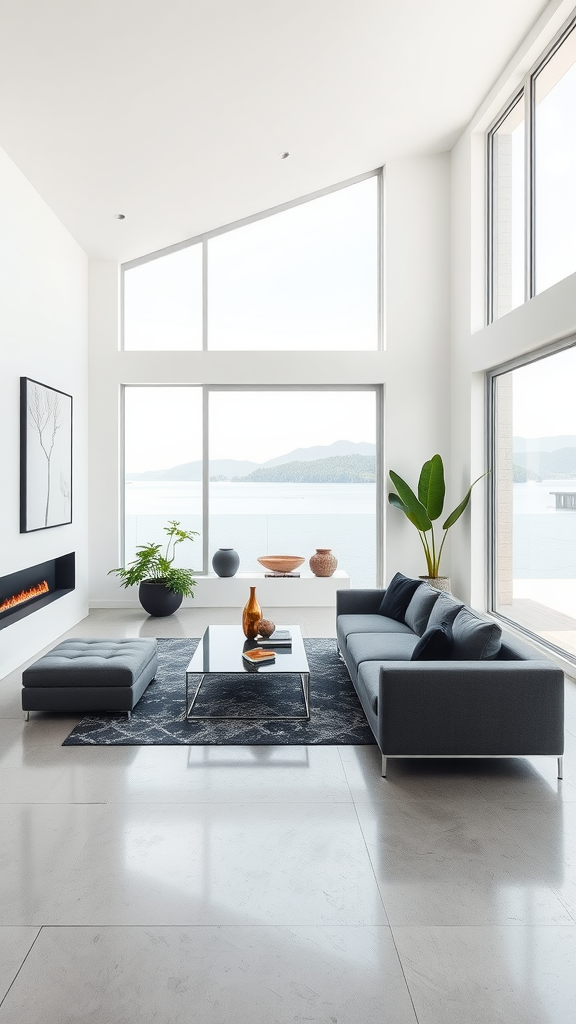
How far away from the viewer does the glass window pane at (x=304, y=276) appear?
26.1 feet

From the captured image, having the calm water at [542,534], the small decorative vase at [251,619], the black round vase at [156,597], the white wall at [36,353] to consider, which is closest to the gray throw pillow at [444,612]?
the small decorative vase at [251,619]

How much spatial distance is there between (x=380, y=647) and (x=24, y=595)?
3090 mm

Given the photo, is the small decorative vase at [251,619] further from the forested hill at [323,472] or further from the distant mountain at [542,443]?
the forested hill at [323,472]

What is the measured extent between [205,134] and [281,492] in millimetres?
3749

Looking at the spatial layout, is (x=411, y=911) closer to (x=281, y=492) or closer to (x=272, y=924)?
(x=272, y=924)

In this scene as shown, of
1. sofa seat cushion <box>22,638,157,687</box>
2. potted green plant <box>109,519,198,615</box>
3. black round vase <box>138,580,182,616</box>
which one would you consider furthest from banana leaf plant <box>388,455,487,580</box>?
sofa seat cushion <box>22,638,157,687</box>

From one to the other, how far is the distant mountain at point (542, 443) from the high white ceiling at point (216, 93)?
3.06 meters

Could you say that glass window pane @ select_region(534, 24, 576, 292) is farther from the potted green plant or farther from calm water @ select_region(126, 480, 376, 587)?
the potted green plant

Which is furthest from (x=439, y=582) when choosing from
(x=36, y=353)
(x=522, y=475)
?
(x=36, y=353)

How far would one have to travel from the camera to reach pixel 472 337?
696 centimetres

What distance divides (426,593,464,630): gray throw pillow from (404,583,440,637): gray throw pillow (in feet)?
0.71

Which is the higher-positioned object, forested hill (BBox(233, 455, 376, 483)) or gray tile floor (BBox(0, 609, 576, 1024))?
forested hill (BBox(233, 455, 376, 483))

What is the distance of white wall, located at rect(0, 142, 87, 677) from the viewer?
5.08 meters

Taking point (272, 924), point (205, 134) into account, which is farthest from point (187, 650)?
point (205, 134)
